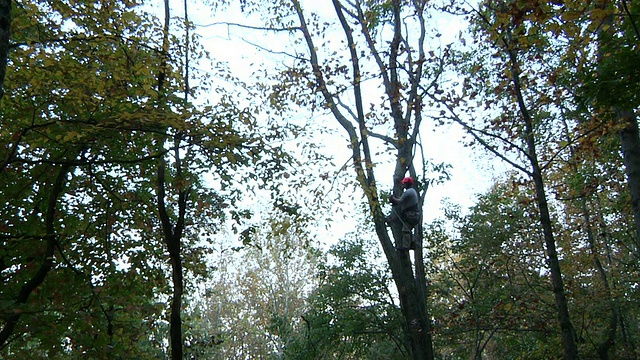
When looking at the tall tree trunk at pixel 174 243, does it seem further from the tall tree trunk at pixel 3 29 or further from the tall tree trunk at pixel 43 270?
the tall tree trunk at pixel 3 29

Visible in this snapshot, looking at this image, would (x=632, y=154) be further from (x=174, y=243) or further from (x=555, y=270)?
(x=174, y=243)

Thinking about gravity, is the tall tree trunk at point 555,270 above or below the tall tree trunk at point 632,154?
below

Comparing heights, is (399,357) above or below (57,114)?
below

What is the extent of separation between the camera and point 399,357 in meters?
14.3

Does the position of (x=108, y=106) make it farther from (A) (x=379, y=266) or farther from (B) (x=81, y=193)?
(A) (x=379, y=266)

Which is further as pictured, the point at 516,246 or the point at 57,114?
the point at 516,246

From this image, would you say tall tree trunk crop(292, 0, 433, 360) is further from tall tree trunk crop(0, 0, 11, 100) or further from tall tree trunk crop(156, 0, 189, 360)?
tall tree trunk crop(0, 0, 11, 100)

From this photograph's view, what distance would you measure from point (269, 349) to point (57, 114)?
28.2 meters

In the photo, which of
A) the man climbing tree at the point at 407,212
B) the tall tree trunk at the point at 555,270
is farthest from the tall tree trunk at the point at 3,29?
the man climbing tree at the point at 407,212

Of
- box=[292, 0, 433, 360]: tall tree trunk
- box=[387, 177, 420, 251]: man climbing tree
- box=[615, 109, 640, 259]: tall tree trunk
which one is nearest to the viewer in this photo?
box=[615, 109, 640, 259]: tall tree trunk

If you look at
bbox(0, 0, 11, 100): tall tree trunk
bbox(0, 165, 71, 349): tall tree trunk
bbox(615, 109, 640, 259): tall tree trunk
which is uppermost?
bbox(615, 109, 640, 259): tall tree trunk

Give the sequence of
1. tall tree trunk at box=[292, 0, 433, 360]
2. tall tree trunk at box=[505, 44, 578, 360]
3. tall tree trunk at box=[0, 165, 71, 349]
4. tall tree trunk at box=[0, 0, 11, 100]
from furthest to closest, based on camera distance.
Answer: tall tree trunk at box=[292, 0, 433, 360]
tall tree trunk at box=[505, 44, 578, 360]
tall tree trunk at box=[0, 165, 71, 349]
tall tree trunk at box=[0, 0, 11, 100]

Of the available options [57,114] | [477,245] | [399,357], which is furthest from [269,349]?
[57,114]

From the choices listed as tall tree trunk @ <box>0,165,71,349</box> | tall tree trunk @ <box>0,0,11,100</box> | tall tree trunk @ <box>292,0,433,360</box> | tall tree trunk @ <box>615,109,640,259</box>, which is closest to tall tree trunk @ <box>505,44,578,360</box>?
tall tree trunk @ <box>615,109,640,259</box>
